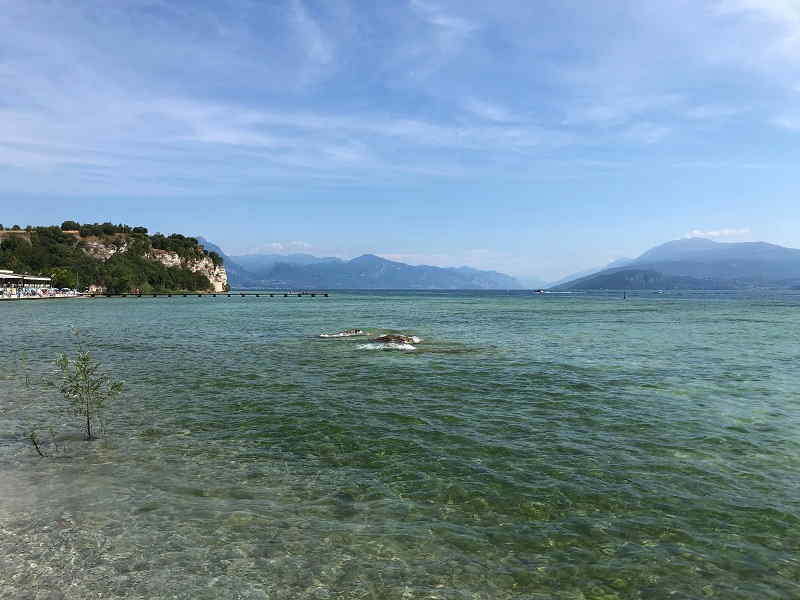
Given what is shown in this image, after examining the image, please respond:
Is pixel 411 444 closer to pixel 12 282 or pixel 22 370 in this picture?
pixel 22 370

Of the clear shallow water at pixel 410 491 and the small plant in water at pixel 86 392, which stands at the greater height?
the small plant in water at pixel 86 392

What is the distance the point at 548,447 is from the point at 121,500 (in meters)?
12.5

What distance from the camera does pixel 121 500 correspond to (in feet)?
39.7

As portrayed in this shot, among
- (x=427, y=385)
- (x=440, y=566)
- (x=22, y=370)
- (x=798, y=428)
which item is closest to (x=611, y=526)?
(x=440, y=566)

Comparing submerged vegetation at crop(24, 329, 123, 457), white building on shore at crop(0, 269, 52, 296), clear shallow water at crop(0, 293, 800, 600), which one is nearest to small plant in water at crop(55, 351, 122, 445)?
submerged vegetation at crop(24, 329, 123, 457)

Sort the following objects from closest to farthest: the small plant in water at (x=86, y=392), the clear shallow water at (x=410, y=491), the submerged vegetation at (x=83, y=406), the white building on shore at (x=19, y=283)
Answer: the clear shallow water at (x=410, y=491) < the submerged vegetation at (x=83, y=406) < the small plant in water at (x=86, y=392) < the white building on shore at (x=19, y=283)

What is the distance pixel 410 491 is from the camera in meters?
12.8

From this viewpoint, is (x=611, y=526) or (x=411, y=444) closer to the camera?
(x=611, y=526)

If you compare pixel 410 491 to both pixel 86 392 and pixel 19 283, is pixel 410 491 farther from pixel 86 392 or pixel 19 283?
pixel 19 283

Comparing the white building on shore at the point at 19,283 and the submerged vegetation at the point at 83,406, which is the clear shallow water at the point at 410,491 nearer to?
the submerged vegetation at the point at 83,406

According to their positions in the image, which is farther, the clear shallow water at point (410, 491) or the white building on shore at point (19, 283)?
the white building on shore at point (19, 283)

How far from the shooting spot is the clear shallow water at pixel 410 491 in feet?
29.4

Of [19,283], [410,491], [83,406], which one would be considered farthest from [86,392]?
[19,283]

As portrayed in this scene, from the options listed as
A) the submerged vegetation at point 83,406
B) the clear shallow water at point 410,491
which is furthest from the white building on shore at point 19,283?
the submerged vegetation at point 83,406
